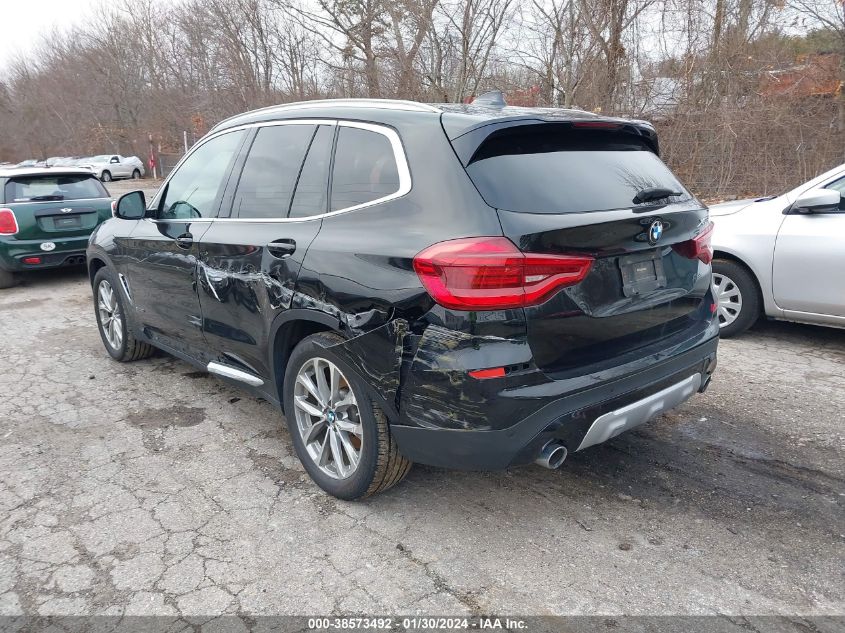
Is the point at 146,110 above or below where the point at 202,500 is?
above

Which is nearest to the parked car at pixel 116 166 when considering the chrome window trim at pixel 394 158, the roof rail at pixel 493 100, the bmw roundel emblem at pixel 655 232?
the chrome window trim at pixel 394 158

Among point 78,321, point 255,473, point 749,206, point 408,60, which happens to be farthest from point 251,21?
point 255,473

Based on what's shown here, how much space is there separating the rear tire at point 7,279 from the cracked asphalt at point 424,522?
4988mm

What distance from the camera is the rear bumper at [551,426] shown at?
97.8 inches

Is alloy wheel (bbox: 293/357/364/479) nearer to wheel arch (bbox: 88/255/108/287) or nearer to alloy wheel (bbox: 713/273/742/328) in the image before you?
wheel arch (bbox: 88/255/108/287)

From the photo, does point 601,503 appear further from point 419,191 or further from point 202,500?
point 202,500

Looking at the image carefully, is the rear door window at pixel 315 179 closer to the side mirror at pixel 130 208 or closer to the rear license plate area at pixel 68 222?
the side mirror at pixel 130 208

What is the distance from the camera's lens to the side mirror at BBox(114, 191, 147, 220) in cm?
452

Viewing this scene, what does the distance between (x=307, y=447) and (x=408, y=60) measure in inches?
545

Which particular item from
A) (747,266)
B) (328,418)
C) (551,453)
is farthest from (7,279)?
(747,266)

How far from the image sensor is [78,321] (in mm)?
6898

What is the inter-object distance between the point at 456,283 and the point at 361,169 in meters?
0.89

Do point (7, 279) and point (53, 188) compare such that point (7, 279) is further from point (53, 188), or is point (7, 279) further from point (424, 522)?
point (424, 522)

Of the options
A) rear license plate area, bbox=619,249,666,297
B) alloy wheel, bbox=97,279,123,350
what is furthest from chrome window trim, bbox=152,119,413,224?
alloy wheel, bbox=97,279,123,350
